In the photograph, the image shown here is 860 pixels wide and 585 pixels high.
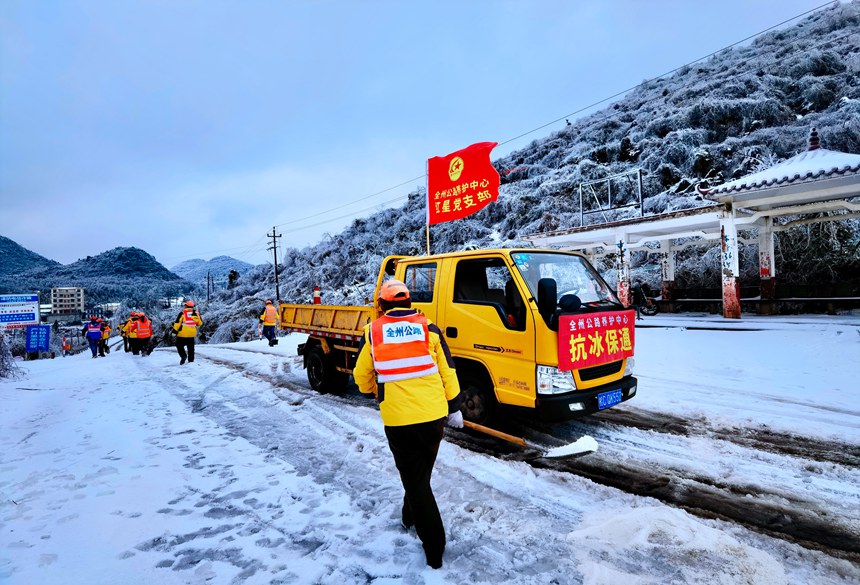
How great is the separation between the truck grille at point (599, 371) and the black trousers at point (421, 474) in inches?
88.7

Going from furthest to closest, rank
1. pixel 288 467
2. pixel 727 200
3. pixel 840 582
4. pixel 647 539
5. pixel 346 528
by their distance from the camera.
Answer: pixel 727 200
pixel 288 467
pixel 346 528
pixel 647 539
pixel 840 582

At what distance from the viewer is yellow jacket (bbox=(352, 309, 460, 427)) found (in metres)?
2.61

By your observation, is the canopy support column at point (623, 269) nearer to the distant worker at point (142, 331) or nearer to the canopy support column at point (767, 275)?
the canopy support column at point (767, 275)

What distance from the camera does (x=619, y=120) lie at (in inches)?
1350

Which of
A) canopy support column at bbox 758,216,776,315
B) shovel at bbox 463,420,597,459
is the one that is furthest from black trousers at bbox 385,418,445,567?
canopy support column at bbox 758,216,776,315

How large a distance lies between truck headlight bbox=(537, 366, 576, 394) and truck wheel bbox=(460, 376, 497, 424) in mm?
697

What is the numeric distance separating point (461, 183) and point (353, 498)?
9.18 metres

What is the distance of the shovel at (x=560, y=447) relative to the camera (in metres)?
4.29

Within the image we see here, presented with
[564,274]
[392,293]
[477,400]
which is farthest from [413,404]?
[564,274]

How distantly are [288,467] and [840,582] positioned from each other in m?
4.06

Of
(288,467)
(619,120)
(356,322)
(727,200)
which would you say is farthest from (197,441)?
(619,120)

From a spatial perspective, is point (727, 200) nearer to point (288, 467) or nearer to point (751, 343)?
point (751, 343)

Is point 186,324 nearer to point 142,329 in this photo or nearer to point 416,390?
point 142,329

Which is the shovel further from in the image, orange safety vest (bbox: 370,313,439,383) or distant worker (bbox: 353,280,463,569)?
orange safety vest (bbox: 370,313,439,383)
